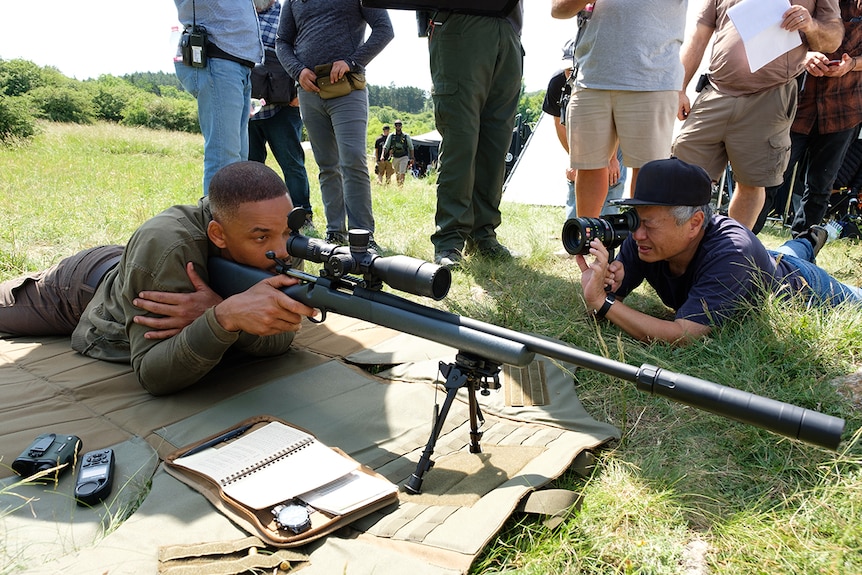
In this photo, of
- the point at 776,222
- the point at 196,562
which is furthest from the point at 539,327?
the point at 776,222

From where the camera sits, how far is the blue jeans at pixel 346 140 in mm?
5793

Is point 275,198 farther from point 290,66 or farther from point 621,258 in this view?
point 290,66

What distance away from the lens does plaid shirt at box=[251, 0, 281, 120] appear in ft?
22.9

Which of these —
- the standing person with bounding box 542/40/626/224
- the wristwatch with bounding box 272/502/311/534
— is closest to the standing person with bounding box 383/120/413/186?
the standing person with bounding box 542/40/626/224

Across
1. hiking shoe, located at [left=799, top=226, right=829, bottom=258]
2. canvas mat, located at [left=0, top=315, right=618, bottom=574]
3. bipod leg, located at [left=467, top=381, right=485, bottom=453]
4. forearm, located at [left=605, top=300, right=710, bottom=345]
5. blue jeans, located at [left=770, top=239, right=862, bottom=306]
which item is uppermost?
hiking shoe, located at [left=799, top=226, right=829, bottom=258]

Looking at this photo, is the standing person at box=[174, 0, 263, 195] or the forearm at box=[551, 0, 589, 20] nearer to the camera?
the forearm at box=[551, 0, 589, 20]

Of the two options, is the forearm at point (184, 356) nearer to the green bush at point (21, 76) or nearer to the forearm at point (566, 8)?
the forearm at point (566, 8)

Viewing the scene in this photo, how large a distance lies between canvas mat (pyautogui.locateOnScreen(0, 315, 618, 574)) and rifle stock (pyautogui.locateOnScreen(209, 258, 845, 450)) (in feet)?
2.07

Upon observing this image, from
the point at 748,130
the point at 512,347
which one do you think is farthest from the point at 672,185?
the point at 512,347

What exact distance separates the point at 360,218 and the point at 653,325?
333 cm

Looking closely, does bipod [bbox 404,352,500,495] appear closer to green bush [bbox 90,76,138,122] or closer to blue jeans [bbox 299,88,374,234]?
blue jeans [bbox 299,88,374,234]

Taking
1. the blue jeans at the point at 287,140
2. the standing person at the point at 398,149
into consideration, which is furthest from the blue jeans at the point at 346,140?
the standing person at the point at 398,149

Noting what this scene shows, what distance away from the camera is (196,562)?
202cm

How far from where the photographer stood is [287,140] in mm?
7023
